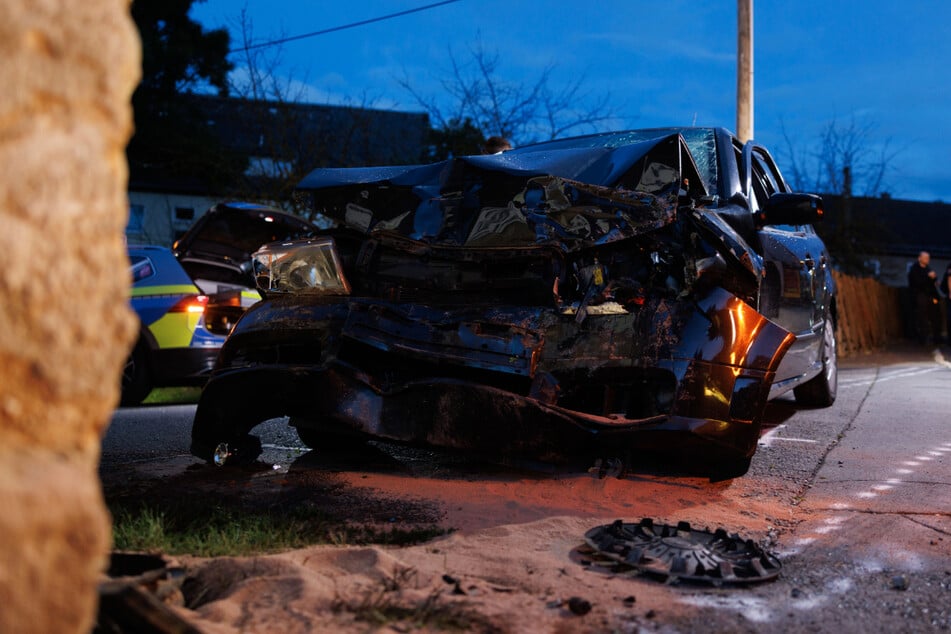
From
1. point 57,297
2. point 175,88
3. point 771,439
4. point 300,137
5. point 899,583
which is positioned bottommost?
point 771,439

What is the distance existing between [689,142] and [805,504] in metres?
2.19

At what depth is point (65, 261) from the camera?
151 centimetres

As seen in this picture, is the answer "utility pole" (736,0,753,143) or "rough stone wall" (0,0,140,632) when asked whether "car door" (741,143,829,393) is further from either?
"utility pole" (736,0,753,143)

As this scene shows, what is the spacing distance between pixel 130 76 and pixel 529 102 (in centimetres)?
2072

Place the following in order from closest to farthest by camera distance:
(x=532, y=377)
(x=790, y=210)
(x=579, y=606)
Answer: (x=579, y=606) < (x=532, y=377) < (x=790, y=210)

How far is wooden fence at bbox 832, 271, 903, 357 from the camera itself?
679 inches

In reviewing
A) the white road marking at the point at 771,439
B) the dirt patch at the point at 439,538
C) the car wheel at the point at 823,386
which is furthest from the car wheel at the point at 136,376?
the car wheel at the point at 823,386

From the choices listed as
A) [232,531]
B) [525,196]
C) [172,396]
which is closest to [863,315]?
[172,396]

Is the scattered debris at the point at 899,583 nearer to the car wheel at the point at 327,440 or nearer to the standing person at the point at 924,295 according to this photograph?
the car wheel at the point at 327,440

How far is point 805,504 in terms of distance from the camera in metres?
4.33

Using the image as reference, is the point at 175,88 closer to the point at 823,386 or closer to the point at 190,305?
the point at 190,305

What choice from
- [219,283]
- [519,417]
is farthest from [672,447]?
[219,283]

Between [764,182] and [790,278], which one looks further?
[764,182]

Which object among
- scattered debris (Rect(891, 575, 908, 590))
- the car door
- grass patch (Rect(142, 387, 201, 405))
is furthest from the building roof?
scattered debris (Rect(891, 575, 908, 590))
